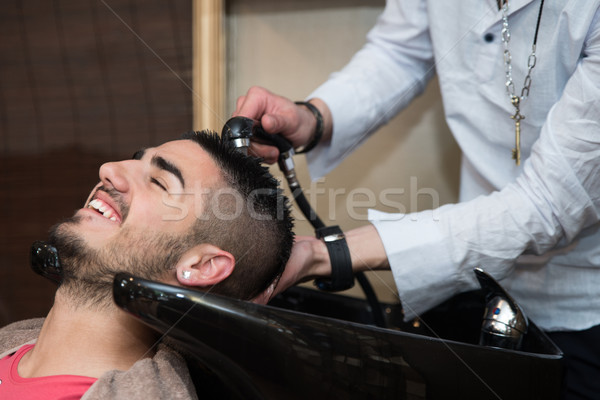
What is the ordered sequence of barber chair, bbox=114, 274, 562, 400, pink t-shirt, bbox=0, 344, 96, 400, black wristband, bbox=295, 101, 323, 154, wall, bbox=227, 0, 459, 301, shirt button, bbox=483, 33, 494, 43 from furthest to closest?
wall, bbox=227, 0, 459, 301 → black wristband, bbox=295, 101, 323, 154 → shirt button, bbox=483, 33, 494, 43 → pink t-shirt, bbox=0, 344, 96, 400 → barber chair, bbox=114, 274, 562, 400

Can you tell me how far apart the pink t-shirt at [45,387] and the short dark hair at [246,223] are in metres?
0.25

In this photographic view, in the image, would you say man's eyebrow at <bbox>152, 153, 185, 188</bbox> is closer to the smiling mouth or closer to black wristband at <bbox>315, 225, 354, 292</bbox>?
the smiling mouth

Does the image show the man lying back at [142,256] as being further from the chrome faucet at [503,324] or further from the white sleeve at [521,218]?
the chrome faucet at [503,324]

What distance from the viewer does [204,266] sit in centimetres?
92

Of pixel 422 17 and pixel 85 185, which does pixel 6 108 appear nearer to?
pixel 85 185

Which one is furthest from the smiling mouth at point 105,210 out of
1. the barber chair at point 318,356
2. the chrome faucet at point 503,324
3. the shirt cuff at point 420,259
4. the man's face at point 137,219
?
the chrome faucet at point 503,324

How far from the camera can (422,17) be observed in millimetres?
1336

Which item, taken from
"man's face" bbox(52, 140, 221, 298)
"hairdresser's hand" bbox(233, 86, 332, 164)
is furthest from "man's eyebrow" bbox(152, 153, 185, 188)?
"hairdresser's hand" bbox(233, 86, 332, 164)

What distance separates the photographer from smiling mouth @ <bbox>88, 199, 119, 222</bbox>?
3.08 ft

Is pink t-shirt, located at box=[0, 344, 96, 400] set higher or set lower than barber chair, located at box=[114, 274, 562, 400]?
lower

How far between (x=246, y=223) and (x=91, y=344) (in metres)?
0.32

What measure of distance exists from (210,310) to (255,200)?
320 mm

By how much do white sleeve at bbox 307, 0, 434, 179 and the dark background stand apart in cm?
65

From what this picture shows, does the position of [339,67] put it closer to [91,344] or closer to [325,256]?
[325,256]
